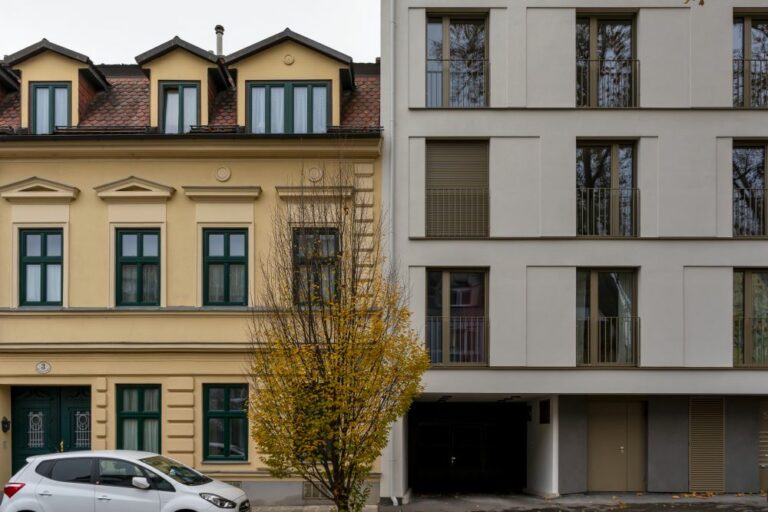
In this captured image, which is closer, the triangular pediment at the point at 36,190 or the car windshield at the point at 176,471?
the car windshield at the point at 176,471

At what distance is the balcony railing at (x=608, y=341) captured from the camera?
55.1 feet

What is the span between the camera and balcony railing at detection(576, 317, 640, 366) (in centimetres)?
1680

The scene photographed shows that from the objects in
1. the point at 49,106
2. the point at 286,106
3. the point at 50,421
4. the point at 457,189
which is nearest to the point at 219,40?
the point at 286,106

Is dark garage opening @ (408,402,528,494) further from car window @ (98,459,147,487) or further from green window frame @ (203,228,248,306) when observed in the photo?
car window @ (98,459,147,487)

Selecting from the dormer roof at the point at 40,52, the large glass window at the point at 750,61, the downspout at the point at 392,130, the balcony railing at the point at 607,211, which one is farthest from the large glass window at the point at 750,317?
the dormer roof at the point at 40,52

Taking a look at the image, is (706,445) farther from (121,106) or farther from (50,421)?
(121,106)

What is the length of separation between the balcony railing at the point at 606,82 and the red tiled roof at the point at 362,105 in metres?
4.93

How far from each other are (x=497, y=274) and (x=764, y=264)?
20.2 feet

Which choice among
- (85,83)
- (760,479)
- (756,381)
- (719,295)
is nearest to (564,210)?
(719,295)

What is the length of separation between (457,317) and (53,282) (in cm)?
964

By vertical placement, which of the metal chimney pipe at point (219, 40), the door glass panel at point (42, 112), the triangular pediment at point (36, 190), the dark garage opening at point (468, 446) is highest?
the metal chimney pipe at point (219, 40)

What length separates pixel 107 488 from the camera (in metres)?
12.8

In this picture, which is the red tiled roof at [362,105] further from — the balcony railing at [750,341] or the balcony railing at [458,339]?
the balcony railing at [750,341]

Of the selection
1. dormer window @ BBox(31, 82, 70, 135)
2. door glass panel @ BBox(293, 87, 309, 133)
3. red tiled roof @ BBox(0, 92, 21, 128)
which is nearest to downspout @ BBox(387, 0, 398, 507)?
door glass panel @ BBox(293, 87, 309, 133)
